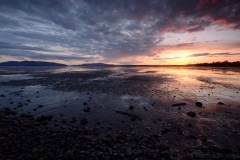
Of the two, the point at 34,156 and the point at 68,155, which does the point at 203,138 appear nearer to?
the point at 68,155

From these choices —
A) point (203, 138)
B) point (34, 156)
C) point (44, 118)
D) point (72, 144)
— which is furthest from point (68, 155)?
point (203, 138)

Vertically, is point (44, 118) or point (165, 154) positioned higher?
point (44, 118)

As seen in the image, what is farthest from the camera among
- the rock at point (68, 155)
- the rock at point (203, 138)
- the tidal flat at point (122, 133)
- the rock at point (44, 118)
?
the rock at point (44, 118)

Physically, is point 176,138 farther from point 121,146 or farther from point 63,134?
point 63,134

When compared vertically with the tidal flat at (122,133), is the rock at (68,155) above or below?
above

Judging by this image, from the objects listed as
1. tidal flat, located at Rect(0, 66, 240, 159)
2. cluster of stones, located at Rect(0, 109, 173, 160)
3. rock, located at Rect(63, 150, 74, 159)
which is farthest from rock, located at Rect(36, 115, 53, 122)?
rock, located at Rect(63, 150, 74, 159)

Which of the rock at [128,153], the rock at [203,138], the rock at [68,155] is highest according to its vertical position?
the rock at [68,155]

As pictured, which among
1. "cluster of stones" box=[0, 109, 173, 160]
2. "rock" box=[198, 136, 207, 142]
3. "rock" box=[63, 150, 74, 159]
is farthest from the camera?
"rock" box=[198, 136, 207, 142]

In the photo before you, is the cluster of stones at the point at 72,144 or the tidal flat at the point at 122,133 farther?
the tidal flat at the point at 122,133

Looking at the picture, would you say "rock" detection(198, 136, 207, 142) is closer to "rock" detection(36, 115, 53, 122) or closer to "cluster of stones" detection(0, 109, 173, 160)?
"cluster of stones" detection(0, 109, 173, 160)

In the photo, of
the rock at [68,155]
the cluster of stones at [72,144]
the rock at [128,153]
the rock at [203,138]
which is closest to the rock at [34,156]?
the cluster of stones at [72,144]

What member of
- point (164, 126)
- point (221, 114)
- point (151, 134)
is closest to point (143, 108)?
point (164, 126)

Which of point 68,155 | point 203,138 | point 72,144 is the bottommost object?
point 203,138

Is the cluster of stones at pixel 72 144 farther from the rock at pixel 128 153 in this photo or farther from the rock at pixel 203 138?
the rock at pixel 203 138
